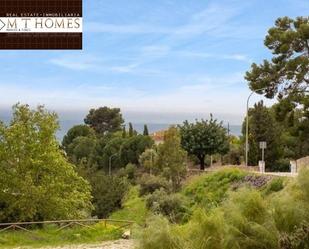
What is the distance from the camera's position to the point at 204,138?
52.2 meters

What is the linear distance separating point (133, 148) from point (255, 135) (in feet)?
83.9

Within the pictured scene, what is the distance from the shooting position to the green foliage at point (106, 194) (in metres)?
41.0

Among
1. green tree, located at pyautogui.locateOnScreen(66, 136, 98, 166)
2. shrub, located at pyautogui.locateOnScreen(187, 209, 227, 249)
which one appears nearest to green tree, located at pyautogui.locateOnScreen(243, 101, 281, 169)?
green tree, located at pyautogui.locateOnScreen(66, 136, 98, 166)

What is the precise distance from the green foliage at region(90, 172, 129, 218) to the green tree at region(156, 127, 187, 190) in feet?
15.9

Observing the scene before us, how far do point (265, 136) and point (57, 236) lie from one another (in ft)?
106

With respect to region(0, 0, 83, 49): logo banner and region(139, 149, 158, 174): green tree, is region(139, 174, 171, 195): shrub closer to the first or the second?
region(139, 149, 158, 174): green tree

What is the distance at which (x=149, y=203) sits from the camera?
3831 cm

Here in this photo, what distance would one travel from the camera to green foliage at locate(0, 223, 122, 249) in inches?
863

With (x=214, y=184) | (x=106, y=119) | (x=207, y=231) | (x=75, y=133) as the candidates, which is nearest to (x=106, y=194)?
(x=214, y=184)

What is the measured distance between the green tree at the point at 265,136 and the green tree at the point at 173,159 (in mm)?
6766

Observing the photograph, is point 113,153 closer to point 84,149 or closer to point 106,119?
point 84,149

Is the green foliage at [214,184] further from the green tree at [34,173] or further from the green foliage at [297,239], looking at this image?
the green foliage at [297,239]

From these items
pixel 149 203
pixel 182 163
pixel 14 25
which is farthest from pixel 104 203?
pixel 14 25

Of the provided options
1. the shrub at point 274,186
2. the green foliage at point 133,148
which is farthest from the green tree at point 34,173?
the green foliage at point 133,148
